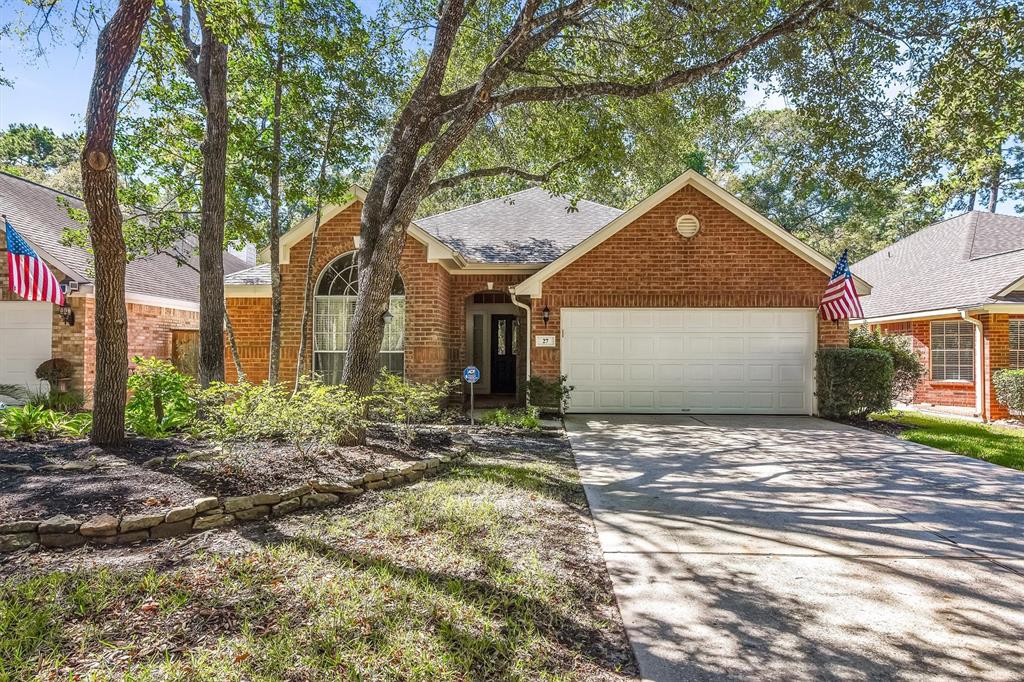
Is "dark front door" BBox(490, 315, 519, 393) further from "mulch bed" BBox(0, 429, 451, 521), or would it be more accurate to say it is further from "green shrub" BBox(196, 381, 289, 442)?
"green shrub" BBox(196, 381, 289, 442)

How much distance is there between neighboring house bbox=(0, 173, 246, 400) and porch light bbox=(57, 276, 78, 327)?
0.06 meters

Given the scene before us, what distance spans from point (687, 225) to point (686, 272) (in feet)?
3.14

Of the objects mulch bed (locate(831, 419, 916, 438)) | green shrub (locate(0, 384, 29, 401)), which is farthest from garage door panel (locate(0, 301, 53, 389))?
mulch bed (locate(831, 419, 916, 438))

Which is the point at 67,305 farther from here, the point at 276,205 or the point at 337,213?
the point at 337,213

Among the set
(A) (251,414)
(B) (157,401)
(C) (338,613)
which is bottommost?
(C) (338,613)

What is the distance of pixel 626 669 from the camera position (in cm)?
248

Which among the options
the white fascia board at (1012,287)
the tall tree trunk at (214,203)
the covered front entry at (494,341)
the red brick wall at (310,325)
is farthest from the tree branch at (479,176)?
the white fascia board at (1012,287)

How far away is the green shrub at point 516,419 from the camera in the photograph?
916cm

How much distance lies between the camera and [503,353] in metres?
14.9

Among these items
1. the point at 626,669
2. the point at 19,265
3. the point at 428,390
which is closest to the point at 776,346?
the point at 428,390

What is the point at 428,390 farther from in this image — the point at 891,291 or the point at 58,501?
the point at 891,291

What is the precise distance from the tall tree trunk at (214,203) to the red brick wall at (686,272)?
577 cm

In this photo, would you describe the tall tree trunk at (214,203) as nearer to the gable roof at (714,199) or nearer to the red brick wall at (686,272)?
the gable roof at (714,199)

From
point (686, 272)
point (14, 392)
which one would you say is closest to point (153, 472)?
point (14, 392)
